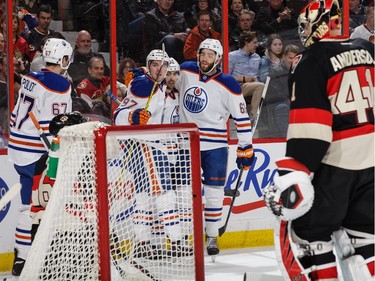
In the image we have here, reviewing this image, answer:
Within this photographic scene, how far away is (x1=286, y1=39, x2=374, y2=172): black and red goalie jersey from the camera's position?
10.4 ft

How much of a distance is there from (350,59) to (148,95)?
2.48 meters

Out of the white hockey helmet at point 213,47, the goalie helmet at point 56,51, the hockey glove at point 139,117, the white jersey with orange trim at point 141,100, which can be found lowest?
the hockey glove at point 139,117

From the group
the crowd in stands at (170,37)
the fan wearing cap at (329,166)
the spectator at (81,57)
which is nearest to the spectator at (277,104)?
the crowd in stands at (170,37)

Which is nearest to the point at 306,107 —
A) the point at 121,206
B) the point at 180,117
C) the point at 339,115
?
the point at 339,115

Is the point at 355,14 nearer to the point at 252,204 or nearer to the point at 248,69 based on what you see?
the point at 248,69

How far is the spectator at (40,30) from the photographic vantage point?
5.79 metres

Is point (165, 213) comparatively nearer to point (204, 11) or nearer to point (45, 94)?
point (45, 94)

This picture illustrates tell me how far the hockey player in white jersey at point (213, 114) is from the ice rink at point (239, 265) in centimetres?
13

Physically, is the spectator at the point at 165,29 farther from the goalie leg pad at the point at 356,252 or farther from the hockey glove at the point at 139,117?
the goalie leg pad at the point at 356,252

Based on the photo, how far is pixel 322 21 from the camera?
11.0 ft

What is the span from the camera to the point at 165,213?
4594 mm

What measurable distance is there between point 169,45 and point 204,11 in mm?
330

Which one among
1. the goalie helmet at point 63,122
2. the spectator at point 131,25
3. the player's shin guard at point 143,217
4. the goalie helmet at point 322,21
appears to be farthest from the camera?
the spectator at point 131,25

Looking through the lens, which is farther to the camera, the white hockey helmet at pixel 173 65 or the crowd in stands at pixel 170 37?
the white hockey helmet at pixel 173 65
